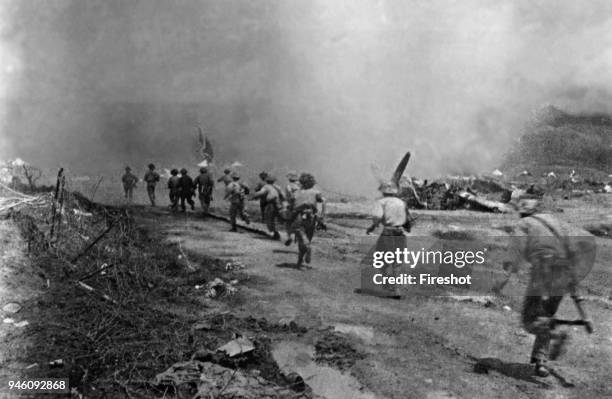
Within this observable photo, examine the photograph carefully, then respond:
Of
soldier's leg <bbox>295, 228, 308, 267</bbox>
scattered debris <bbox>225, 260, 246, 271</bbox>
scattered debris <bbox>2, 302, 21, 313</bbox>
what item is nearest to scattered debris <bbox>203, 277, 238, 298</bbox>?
scattered debris <bbox>225, 260, 246, 271</bbox>

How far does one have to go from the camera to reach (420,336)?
20.3ft

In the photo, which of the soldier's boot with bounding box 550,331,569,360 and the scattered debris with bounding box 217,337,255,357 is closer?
the scattered debris with bounding box 217,337,255,357

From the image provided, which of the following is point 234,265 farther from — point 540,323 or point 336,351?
point 540,323

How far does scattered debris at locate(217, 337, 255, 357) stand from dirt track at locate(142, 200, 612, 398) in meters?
0.69

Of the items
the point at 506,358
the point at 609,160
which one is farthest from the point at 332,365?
the point at 609,160

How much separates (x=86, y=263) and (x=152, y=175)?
11057 millimetres

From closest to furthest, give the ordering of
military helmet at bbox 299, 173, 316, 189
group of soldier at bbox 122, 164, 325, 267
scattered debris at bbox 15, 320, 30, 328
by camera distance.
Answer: scattered debris at bbox 15, 320, 30, 328, military helmet at bbox 299, 173, 316, 189, group of soldier at bbox 122, 164, 325, 267

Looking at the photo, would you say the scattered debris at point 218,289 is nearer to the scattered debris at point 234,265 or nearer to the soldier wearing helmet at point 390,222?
the scattered debris at point 234,265

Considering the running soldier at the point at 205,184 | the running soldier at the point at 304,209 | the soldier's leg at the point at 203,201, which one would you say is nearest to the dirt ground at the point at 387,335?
the running soldier at the point at 304,209

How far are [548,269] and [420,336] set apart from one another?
5.93 ft

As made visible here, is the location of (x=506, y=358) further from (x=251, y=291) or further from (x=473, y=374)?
(x=251, y=291)

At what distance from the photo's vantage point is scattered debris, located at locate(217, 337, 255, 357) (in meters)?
4.86

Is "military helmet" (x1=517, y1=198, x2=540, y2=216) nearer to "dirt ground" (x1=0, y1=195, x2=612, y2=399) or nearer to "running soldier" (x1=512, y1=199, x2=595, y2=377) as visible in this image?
"running soldier" (x1=512, y1=199, x2=595, y2=377)

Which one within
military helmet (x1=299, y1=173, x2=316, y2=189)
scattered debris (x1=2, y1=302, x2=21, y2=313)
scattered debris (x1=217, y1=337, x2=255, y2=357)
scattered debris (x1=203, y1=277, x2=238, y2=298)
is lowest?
scattered debris (x1=203, y1=277, x2=238, y2=298)
